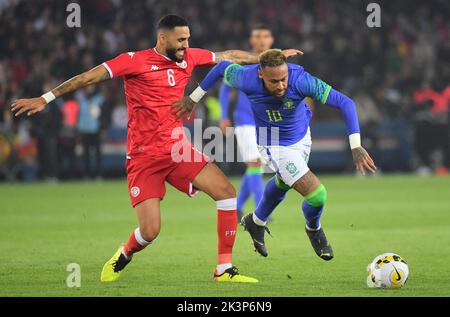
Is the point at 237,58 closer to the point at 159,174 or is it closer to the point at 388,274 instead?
the point at 159,174

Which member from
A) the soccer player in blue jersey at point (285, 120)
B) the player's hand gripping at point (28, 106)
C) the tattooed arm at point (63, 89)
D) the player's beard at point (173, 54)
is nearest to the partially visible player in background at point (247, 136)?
the soccer player in blue jersey at point (285, 120)

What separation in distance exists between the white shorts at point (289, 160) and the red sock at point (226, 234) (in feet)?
2.55

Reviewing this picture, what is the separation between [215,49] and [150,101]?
15.1 meters

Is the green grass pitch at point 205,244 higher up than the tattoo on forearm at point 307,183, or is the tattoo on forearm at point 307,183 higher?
the tattoo on forearm at point 307,183

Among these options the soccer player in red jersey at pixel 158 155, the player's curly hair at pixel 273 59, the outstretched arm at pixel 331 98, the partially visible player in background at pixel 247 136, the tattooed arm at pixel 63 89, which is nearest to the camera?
the tattooed arm at pixel 63 89

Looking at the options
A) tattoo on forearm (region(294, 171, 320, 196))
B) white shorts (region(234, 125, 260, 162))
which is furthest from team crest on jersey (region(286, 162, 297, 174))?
white shorts (region(234, 125, 260, 162))

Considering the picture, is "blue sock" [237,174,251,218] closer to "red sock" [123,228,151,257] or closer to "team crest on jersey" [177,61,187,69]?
"team crest on jersey" [177,61,187,69]

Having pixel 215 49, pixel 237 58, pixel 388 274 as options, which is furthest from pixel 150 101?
pixel 215 49

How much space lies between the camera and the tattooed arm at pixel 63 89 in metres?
8.73

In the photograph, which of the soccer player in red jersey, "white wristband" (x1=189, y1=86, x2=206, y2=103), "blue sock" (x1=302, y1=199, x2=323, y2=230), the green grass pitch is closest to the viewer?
the green grass pitch

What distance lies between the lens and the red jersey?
9.40 meters

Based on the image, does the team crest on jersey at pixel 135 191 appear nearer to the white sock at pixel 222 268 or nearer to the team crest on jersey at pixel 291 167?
the white sock at pixel 222 268

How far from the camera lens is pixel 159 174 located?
940cm

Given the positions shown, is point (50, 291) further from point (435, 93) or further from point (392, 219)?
point (435, 93)
